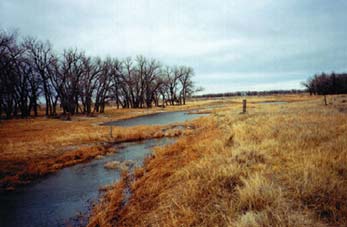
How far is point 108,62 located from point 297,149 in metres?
52.6

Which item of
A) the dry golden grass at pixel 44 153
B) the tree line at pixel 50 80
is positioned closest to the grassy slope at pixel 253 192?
the dry golden grass at pixel 44 153

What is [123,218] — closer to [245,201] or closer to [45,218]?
[45,218]

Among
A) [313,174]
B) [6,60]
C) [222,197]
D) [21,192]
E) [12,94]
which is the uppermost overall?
[6,60]

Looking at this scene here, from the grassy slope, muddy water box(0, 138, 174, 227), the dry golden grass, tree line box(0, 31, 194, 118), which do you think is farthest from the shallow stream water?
tree line box(0, 31, 194, 118)

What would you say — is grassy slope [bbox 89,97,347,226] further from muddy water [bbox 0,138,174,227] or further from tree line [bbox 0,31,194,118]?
tree line [bbox 0,31,194,118]

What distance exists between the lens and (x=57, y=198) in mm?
7406

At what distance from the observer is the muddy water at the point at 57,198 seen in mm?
6010

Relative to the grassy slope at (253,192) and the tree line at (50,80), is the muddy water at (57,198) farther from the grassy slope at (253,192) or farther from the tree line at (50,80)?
the tree line at (50,80)

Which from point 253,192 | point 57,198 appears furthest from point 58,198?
point 253,192

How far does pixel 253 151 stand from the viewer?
6.57 metres

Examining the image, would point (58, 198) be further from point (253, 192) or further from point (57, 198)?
point (253, 192)

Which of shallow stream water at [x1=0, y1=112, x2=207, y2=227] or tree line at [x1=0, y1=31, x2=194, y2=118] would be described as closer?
shallow stream water at [x1=0, y1=112, x2=207, y2=227]

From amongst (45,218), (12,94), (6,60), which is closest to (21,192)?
(45,218)

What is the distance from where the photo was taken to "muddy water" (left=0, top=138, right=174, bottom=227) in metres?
6.01
